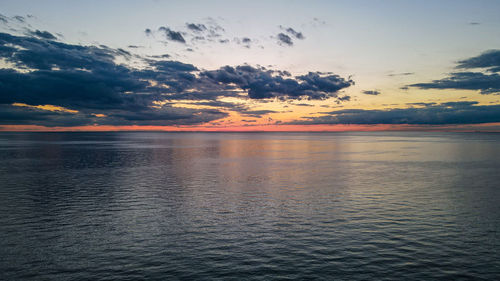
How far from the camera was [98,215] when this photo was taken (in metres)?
32.4

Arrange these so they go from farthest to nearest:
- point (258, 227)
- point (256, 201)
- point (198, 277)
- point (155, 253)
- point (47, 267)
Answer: point (256, 201)
point (258, 227)
point (155, 253)
point (47, 267)
point (198, 277)

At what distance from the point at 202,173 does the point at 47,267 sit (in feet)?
151

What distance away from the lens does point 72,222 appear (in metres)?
29.8

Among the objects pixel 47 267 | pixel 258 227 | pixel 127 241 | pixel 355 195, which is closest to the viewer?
pixel 47 267

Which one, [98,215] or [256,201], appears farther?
[256,201]

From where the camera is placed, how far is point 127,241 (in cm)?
2469

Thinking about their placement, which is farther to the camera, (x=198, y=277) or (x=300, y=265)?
(x=300, y=265)

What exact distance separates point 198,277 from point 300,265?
6265 millimetres

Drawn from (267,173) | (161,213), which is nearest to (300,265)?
(161,213)

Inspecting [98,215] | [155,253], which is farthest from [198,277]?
[98,215]

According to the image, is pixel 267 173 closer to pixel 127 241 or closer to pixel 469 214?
pixel 469 214

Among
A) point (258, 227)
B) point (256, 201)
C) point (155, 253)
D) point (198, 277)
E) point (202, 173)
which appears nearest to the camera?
point (198, 277)

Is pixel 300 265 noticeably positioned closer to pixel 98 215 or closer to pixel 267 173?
pixel 98 215

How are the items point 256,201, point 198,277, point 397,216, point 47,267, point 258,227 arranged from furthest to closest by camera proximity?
point 256,201, point 397,216, point 258,227, point 47,267, point 198,277
